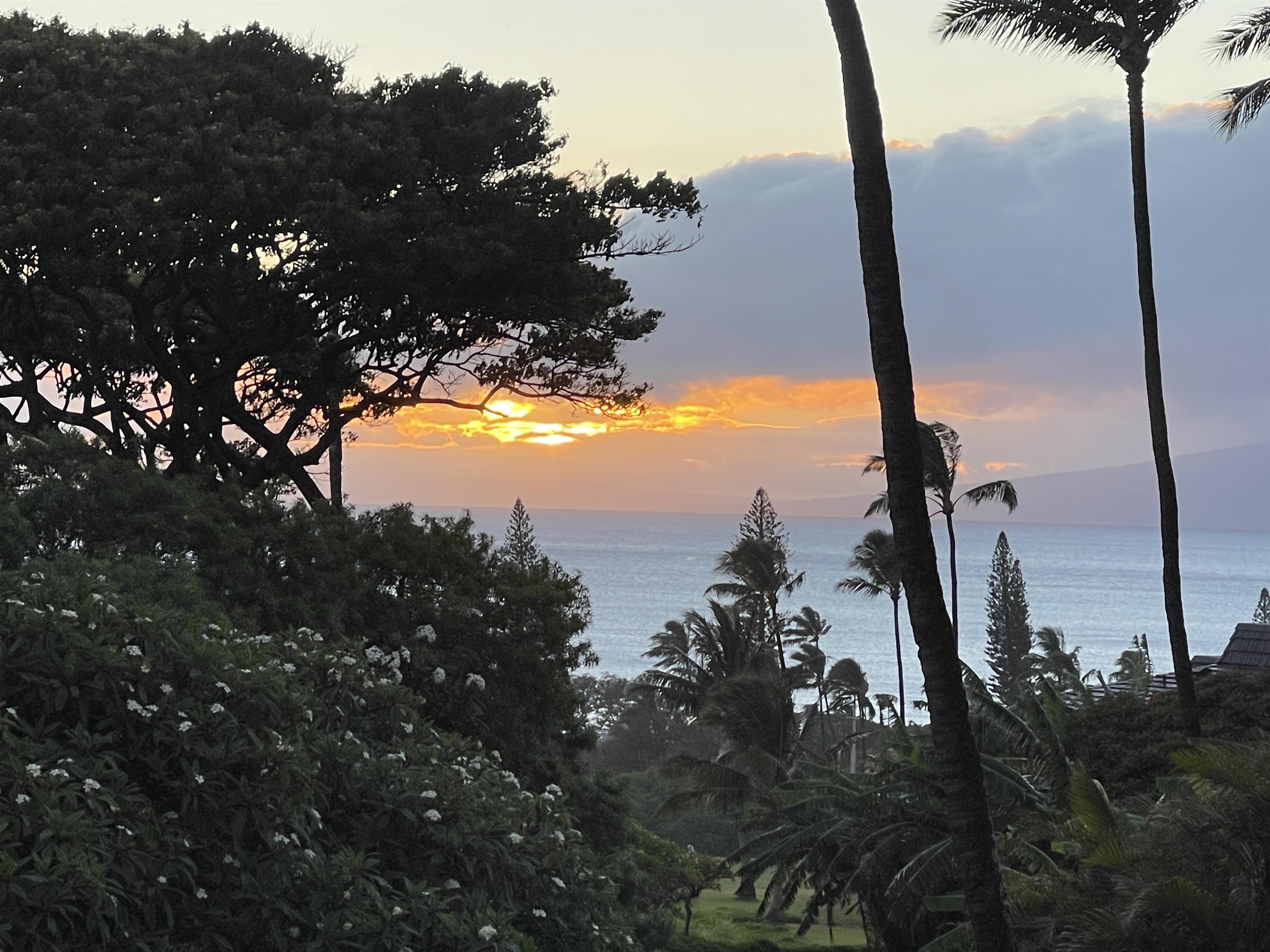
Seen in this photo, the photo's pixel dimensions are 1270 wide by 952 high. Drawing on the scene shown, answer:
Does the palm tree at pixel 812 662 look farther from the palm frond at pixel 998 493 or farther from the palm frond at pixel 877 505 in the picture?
the palm frond at pixel 998 493

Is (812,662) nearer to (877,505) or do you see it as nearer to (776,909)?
(877,505)

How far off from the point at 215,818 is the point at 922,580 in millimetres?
4424

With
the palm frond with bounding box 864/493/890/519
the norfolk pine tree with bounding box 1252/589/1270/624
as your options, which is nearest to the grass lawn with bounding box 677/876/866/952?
the palm frond with bounding box 864/493/890/519

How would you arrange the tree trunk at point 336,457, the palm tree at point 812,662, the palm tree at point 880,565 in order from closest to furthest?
the tree trunk at point 336,457 → the palm tree at point 812,662 → the palm tree at point 880,565

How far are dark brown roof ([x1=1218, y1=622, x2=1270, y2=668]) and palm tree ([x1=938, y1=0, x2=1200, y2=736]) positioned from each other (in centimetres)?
1512

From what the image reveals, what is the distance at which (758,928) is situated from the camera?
3781 centimetres

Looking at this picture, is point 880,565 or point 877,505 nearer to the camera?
point 877,505

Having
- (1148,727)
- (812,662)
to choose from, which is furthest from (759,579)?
(1148,727)

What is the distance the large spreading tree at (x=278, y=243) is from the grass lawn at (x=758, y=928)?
18067 millimetres

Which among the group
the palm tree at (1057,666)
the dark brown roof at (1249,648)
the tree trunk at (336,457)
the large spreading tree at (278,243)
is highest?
the large spreading tree at (278,243)

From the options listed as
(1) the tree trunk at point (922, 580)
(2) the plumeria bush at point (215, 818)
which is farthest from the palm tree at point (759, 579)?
(2) the plumeria bush at point (215, 818)

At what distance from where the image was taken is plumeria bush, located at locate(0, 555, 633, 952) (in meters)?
5.29

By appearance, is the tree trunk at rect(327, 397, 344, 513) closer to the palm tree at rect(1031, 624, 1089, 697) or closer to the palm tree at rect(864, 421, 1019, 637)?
the palm tree at rect(1031, 624, 1089, 697)

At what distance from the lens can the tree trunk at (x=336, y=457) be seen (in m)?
20.6
